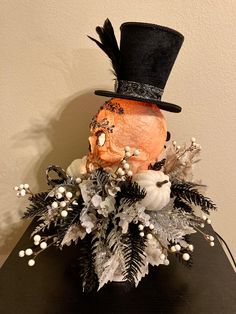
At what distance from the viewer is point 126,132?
27.1 inches

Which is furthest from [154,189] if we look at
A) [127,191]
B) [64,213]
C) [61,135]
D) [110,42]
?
[61,135]

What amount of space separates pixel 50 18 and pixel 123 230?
626 mm

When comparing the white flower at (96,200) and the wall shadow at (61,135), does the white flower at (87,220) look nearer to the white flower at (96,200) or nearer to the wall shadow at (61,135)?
the white flower at (96,200)

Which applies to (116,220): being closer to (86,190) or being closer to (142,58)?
(86,190)

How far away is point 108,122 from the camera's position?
0.70 meters

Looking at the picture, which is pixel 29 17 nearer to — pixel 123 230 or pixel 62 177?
pixel 62 177

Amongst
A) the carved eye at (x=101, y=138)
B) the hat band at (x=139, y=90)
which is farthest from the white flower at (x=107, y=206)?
the hat band at (x=139, y=90)

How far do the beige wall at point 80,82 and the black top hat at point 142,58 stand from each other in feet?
0.82

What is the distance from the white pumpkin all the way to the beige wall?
1.26 feet

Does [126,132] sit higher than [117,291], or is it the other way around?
[126,132]

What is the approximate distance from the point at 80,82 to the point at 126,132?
1.13ft

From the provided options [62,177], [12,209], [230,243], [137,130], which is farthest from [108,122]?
[230,243]

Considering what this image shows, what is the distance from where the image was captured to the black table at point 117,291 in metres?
0.63

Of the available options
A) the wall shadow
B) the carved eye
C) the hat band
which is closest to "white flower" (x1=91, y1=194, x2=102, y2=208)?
the carved eye
